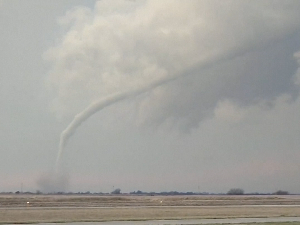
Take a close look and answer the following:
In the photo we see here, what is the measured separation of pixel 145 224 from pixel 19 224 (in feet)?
41.3

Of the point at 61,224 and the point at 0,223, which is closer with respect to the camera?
the point at 61,224

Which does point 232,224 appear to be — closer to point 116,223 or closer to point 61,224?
point 116,223

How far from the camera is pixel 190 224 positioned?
132 ft

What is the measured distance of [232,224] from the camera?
40094mm

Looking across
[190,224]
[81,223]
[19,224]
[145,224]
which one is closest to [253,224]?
[190,224]

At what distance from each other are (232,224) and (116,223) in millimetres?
11076

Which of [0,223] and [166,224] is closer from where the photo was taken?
→ [166,224]

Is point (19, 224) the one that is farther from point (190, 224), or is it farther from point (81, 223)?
point (190, 224)

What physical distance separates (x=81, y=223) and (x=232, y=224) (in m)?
14.5

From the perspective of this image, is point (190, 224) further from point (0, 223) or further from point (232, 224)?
point (0, 223)

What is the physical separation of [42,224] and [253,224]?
65.8 feet

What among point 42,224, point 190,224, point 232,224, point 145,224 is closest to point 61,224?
point 42,224

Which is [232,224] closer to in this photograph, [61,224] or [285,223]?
[285,223]

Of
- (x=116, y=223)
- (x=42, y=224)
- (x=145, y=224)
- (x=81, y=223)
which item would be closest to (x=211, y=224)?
(x=145, y=224)
